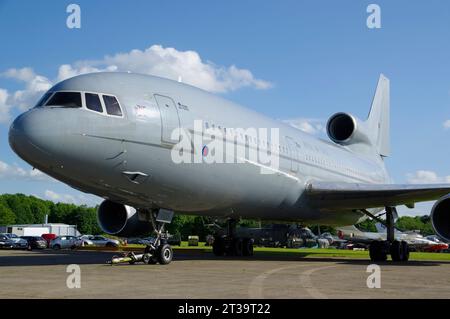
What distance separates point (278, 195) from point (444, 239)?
5139 mm

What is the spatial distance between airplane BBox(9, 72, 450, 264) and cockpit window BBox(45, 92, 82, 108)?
0.02 meters

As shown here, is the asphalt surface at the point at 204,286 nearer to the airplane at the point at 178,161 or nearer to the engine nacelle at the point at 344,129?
the airplane at the point at 178,161

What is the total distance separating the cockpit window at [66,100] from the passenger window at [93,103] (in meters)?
0.19

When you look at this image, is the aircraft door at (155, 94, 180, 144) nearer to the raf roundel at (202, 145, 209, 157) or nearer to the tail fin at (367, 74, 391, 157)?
the raf roundel at (202, 145, 209, 157)

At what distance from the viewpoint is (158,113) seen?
41.8 ft

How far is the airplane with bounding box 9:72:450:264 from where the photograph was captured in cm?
1150

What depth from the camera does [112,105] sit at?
12.1 meters

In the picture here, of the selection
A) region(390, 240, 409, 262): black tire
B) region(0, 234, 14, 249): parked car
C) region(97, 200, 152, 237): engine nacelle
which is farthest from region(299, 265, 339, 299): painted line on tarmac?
region(0, 234, 14, 249): parked car

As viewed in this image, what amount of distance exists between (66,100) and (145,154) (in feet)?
6.82

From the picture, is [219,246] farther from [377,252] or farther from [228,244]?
[377,252]

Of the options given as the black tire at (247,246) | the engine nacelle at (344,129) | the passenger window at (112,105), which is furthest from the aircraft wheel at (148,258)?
the engine nacelle at (344,129)

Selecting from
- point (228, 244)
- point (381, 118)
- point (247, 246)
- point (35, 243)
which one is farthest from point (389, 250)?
point (35, 243)

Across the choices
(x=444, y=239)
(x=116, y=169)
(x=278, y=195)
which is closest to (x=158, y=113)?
(x=116, y=169)
